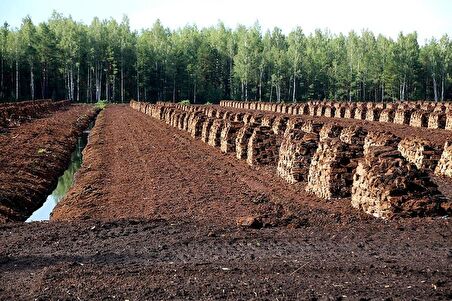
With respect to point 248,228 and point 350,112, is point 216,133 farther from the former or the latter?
point 350,112

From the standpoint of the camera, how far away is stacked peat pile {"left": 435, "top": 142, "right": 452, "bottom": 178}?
712 inches

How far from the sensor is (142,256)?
9.64m

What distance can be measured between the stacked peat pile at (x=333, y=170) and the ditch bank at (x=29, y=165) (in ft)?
28.7

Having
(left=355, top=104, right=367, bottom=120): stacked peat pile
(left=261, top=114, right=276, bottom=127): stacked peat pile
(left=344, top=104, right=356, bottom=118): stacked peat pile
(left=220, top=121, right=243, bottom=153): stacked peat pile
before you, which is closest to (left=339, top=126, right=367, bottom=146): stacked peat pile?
(left=220, top=121, right=243, bottom=153): stacked peat pile

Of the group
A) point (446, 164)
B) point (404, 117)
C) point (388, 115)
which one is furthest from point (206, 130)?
point (388, 115)

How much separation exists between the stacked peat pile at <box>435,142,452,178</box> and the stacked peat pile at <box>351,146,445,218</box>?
522 cm

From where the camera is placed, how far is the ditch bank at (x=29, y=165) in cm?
1767

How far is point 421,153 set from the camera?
19.5 metres

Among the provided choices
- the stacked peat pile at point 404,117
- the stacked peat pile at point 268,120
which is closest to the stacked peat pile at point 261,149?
the stacked peat pile at point 268,120

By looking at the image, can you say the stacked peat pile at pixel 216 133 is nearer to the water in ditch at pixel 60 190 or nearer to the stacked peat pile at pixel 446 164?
the water in ditch at pixel 60 190

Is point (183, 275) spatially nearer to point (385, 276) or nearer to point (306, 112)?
point (385, 276)

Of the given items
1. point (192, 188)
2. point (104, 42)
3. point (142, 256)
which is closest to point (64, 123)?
point (192, 188)

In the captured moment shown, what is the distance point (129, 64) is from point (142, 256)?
9924 cm

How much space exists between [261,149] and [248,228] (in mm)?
10663
